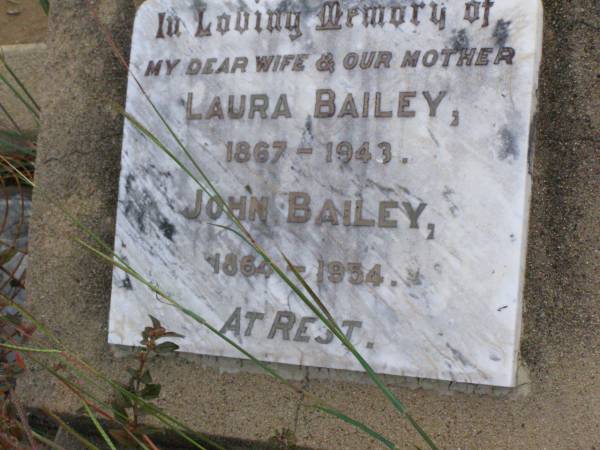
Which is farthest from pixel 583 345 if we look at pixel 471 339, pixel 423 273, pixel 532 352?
pixel 423 273

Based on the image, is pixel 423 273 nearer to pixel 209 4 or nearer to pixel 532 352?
pixel 532 352

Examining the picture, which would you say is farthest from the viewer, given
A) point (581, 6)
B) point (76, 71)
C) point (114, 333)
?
point (76, 71)

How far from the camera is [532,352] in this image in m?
1.78

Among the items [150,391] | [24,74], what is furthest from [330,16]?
[24,74]

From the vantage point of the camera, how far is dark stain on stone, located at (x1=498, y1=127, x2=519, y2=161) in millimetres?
1726

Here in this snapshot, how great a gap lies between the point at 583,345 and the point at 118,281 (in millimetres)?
1197

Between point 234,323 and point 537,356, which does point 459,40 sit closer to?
point 537,356

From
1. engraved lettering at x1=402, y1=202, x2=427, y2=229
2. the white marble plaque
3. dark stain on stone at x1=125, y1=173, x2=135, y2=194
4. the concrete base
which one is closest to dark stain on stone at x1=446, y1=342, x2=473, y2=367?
the white marble plaque

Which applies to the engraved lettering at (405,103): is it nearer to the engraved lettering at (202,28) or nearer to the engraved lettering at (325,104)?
the engraved lettering at (325,104)

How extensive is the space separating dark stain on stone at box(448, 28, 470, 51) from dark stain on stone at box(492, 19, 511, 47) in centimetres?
7

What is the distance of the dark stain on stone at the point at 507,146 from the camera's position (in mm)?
1726

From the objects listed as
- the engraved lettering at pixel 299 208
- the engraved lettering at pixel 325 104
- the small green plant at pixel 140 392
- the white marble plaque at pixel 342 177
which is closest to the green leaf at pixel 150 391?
the small green plant at pixel 140 392

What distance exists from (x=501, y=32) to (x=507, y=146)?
0.91ft

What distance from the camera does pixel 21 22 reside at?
3604mm
